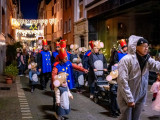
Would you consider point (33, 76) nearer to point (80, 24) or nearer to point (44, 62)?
point (44, 62)

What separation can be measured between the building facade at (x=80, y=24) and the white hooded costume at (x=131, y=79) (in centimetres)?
Result: 2007

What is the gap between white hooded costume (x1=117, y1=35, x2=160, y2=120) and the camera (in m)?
4.76

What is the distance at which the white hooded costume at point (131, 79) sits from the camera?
4761mm

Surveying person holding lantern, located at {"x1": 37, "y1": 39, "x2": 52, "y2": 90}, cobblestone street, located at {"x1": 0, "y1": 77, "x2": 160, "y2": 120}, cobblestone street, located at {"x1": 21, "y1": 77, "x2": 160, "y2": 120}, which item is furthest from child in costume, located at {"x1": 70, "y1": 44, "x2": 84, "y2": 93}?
person holding lantern, located at {"x1": 37, "y1": 39, "x2": 52, "y2": 90}

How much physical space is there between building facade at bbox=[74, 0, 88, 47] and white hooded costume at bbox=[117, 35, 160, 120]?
2007 cm

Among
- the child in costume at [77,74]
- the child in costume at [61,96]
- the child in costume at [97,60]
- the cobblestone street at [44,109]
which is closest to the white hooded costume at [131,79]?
the child in costume at [61,96]

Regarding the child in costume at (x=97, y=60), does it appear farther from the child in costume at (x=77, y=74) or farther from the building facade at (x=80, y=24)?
the building facade at (x=80, y=24)

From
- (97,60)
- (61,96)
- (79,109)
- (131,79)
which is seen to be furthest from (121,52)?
(131,79)

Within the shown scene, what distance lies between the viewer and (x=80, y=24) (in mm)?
27000

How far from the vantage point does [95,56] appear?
35.0 feet

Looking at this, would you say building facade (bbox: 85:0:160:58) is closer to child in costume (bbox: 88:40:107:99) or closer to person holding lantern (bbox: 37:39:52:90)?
Result: person holding lantern (bbox: 37:39:52:90)

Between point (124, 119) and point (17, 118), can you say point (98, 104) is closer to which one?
point (17, 118)

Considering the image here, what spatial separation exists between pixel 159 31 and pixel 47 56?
6.80 metres

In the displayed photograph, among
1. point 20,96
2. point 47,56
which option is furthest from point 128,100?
point 47,56
